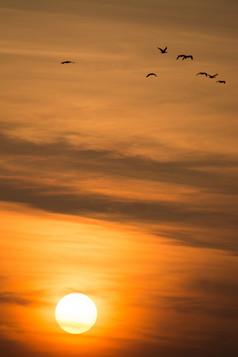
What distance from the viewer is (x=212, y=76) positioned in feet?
295

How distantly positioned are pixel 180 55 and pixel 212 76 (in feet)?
24.5

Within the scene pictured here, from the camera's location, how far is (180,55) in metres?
87.3
